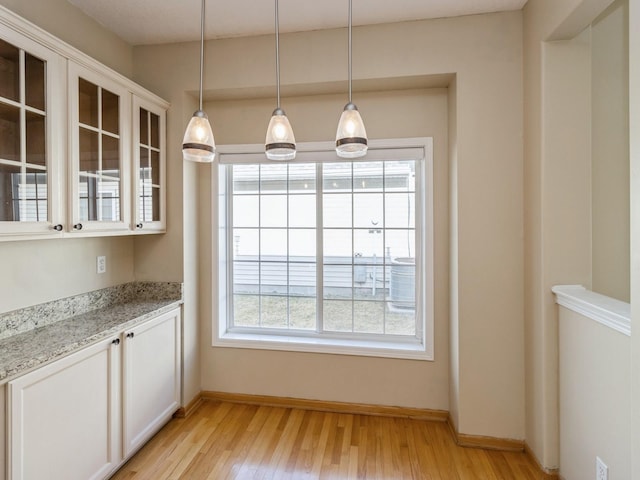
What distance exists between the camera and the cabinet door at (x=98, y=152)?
1812mm

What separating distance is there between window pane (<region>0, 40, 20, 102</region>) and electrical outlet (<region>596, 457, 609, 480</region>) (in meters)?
3.07

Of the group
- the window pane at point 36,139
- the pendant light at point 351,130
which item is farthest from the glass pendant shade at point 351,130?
the window pane at point 36,139

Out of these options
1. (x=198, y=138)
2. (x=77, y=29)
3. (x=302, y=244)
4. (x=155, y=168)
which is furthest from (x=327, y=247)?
(x=77, y=29)

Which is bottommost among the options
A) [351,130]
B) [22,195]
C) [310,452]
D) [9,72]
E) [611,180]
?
[310,452]

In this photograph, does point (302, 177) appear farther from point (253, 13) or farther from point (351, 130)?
point (351, 130)

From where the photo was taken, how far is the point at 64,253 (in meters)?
2.08

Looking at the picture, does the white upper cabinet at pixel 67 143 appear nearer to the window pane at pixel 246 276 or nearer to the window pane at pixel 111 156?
Answer: the window pane at pixel 111 156

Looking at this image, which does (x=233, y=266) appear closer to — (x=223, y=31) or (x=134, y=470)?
(x=134, y=470)

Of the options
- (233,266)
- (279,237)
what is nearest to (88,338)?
(233,266)

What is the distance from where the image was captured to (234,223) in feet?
9.43

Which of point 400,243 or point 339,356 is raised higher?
point 400,243

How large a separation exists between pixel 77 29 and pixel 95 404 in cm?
222

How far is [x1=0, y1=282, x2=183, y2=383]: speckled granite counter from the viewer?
4.92 feet

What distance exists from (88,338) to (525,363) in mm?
2516
